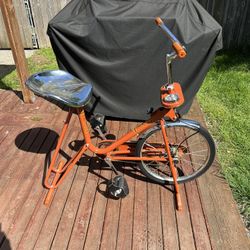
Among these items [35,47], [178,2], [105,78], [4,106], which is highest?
[178,2]

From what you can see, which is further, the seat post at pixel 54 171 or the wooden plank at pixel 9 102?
the wooden plank at pixel 9 102

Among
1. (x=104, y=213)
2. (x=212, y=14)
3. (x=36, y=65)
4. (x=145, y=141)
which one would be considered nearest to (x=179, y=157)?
(x=145, y=141)

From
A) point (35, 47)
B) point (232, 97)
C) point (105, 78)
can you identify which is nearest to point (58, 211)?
point (105, 78)

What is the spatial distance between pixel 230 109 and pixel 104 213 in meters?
2.99

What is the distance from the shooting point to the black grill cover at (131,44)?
12.8ft

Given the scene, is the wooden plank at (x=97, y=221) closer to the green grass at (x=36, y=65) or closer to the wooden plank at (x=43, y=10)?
the green grass at (x=36, y=65)

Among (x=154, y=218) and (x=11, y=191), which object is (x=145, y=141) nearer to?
(x=154, y=218)

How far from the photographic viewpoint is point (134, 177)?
3.45 meters

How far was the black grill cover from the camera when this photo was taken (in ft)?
12.8

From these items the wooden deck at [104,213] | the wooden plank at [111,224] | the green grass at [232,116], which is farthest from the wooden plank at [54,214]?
the green grass at [232,116]

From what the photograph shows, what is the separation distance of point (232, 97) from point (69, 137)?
296cm

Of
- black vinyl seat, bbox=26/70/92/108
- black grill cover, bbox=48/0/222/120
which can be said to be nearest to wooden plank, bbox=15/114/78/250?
black vinyl seat, bbox=26/70/92/108

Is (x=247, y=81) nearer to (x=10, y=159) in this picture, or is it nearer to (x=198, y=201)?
(x=198, y=201)

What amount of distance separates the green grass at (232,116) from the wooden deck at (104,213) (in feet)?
0.65
